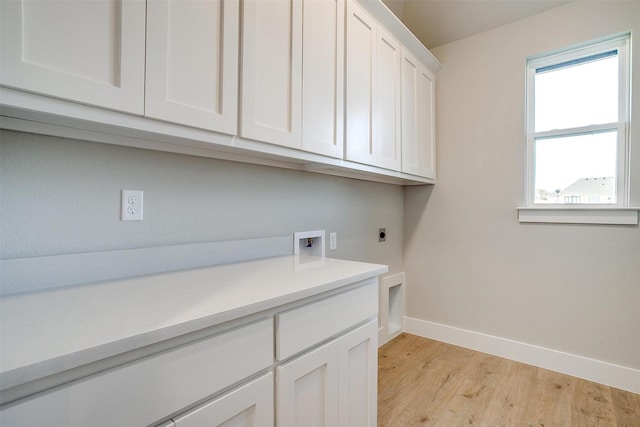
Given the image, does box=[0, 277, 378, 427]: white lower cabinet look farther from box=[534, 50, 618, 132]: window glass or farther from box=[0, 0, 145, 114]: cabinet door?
box=[534, 50, 618, 132]: window glass

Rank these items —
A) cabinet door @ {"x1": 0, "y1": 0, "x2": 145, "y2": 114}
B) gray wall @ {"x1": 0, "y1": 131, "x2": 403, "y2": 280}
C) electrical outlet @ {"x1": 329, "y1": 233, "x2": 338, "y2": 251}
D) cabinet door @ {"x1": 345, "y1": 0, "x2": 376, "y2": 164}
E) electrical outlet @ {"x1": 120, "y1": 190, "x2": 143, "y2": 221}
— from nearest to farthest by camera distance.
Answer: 1. cabinet door @ {"x1": 0, "y1": 0, "x2": 145, "y2": 114}
2. gray wall @ {"x1": 0, "y1": 131, "x2": 403, "y2": 280}
3. electrical outlet @ {"x1": 120, "y1": 190, "x2": 143, "y2": 221}
4. cabinet door @ {"x1": 345, "y1": 0, "x2": 376, "y2": 164}
5. electrical outlet @ {"x1": 329, "y1": 233, "x2": 338, "y2": 251}

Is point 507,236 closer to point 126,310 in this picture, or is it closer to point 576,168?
point 576,168

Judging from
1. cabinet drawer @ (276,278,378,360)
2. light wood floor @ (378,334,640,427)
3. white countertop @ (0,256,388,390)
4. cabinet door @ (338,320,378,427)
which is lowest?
light wood floor @ (378,334,640,427)

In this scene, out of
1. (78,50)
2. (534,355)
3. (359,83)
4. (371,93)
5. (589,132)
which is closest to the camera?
(78,50)

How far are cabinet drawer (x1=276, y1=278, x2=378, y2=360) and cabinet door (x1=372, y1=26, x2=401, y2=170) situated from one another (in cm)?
88

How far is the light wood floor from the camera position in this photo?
1.60 m

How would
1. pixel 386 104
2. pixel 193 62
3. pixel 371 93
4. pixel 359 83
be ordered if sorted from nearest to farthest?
pixel 193 62, pixel 359 83, pixel 371 93, pixel 386 104

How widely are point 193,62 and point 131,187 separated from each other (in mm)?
491

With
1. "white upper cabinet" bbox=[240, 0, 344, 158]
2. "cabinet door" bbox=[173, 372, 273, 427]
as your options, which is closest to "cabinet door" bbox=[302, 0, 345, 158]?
"white upper cabinet" bbox=[240, 0, 344, 158]

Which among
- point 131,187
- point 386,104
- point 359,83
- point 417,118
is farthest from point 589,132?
point 131,187

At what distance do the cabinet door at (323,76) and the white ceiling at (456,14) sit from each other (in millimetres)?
1237

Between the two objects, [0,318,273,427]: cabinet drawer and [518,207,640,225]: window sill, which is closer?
[0,318,273,427]: cabinet drawer

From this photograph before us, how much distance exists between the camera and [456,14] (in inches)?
92.9

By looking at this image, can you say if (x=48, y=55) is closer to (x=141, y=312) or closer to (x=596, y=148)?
(x=141, y=312)
